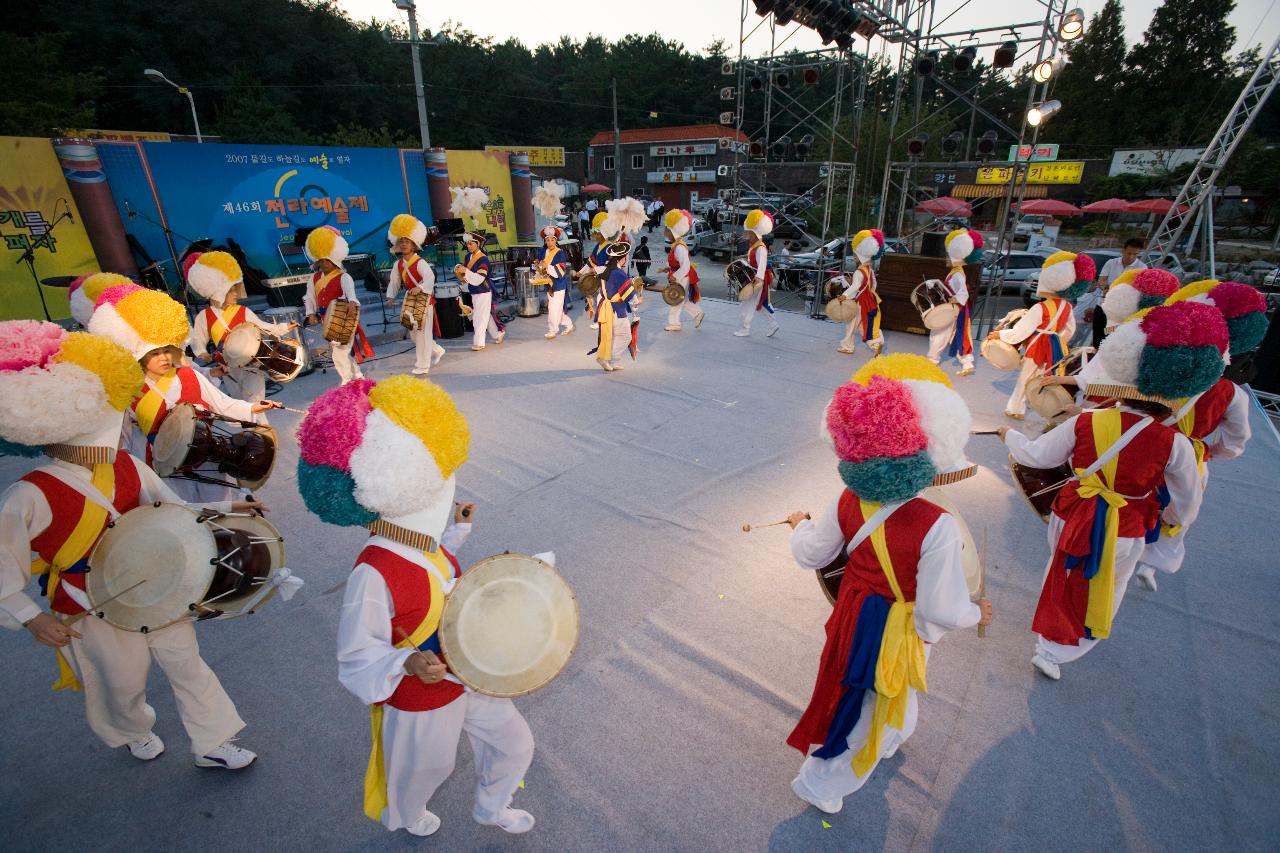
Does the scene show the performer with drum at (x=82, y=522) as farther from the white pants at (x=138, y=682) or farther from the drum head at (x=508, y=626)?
the drum head at (x=508, y=626)

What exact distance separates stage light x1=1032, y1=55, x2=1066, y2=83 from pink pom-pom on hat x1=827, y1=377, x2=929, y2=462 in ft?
30.3

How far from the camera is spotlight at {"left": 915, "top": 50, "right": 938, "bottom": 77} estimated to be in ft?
31.2

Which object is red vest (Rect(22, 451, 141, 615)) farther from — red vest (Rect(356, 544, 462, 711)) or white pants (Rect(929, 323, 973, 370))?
white pants (Rect(929, 323, 973, 370))

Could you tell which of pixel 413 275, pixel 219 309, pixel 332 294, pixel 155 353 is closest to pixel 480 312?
pixel 413 275

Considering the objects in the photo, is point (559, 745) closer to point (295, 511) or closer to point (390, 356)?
point (295, 511)

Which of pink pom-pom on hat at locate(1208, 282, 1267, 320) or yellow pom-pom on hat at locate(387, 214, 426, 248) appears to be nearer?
pink pom-pom on hat at locate(1208, 282, 1267, 320)

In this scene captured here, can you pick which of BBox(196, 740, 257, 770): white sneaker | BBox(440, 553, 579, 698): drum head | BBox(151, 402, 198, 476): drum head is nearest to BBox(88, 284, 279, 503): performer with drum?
BBox(151, 402, 198, 476): drum head

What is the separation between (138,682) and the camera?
2.37m

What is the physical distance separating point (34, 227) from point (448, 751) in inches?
485

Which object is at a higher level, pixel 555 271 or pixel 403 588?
pixel 555 271

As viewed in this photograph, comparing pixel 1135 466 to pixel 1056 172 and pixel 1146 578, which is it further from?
pixel 1056 172

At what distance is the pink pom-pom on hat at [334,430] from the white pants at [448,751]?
2.85ft

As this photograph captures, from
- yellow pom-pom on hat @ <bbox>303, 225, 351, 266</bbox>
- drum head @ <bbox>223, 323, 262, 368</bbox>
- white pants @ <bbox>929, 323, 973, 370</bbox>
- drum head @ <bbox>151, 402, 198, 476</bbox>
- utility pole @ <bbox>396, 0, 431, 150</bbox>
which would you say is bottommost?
white pants @ <bbox>929, 323, 973, 370</bbox>

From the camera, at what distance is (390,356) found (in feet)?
27.8
